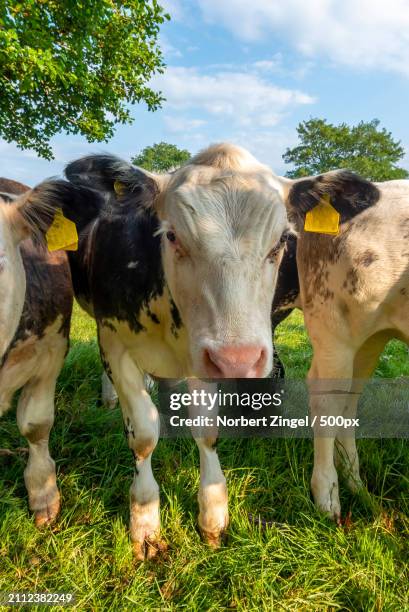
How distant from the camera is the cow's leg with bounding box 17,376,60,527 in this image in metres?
2.49

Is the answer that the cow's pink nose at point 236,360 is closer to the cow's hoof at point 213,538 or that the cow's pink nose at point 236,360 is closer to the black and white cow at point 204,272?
the black and white cow at point 204,272

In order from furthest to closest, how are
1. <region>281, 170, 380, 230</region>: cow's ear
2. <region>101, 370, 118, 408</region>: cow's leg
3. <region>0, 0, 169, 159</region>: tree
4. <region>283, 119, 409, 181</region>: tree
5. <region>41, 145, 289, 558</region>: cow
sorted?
<region>283, 119, 409, 181</region>: tree → <region>0, 0, 169, 159</region>: tree → <region>101, 370, 118, 408</region>: cow's leg → <region>281, 170, 380, 230</region>: cow's ear → <region>41, 145, 289, 558</region>: cow

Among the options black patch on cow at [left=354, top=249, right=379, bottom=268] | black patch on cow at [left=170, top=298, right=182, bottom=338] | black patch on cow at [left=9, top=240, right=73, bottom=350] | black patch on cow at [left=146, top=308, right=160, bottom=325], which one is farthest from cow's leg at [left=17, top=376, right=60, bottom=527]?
black patch on cow at [left=354, top=249, right=379, bottom=268]

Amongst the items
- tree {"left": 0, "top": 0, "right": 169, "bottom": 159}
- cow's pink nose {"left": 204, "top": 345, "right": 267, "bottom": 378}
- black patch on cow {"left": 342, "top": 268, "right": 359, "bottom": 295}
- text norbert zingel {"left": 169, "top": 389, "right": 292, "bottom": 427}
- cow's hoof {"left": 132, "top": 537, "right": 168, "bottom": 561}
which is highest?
tree {"left": 0, "top": 0, "right": 169, "bottom": 159}

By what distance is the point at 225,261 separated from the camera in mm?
1658

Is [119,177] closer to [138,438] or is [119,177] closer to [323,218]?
[323,218]

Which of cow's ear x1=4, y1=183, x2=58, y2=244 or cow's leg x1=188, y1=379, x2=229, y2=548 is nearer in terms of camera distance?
cow's ear x1=4, y1=183, x2=58, y2=244

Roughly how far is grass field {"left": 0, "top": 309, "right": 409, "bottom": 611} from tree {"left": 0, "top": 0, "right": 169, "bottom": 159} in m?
6.98

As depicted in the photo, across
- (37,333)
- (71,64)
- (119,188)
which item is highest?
(71,64)

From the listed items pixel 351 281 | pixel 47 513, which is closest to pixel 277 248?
pixel 351 281

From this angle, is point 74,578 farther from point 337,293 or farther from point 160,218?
point 337,293

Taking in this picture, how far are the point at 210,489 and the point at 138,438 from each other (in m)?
0.49

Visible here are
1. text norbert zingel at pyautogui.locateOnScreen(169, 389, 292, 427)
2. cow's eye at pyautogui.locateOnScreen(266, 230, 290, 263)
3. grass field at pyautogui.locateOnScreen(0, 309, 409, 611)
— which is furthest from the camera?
text norbert zingel at pyautogui.locateOnScreen(169, 389, 292, 427)

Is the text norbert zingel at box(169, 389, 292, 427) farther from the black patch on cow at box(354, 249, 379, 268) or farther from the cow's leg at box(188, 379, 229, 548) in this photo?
the black patch on cow at box(354, 249, 379, 268)
